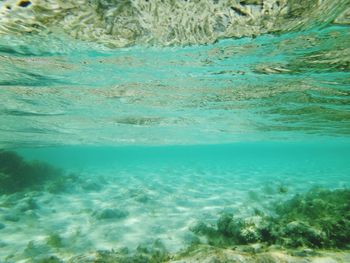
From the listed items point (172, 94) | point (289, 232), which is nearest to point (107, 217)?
point (172, 94)

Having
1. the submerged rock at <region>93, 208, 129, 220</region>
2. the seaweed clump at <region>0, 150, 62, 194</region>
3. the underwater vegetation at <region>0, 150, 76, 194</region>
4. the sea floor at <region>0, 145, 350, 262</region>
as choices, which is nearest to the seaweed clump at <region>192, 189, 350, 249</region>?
the sea floor at <region>0, 145, 350, 262</region>

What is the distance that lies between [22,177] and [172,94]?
15.6 meters

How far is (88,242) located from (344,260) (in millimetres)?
8545

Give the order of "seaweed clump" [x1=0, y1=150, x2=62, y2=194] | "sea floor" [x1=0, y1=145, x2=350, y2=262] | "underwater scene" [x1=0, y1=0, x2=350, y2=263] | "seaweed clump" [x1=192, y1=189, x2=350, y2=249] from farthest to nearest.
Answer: "seaweed clump" [x1=0, y1=150, x2=62, y2=194] < "sea floor" [x1=0, y1=145, x2=350, y2=262] < "underwater scene" [x1=0, y1=0, x2=350, y2=263] < "seaweed clump" [x1=192, y1=189, x2=350, y2=249]

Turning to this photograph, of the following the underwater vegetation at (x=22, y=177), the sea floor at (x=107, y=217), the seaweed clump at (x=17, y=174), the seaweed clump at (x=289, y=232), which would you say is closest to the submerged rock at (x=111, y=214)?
the sea floor at (x=107, y=217)

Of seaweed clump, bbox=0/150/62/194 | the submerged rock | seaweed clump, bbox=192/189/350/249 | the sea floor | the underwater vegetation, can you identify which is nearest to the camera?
seaweed clump, bbox=192/189/350/249

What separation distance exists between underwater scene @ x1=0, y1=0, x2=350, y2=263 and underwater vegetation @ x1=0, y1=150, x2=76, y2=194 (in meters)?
0.37

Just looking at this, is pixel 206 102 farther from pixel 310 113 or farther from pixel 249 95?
pixel 310 113

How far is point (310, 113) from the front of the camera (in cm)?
1791

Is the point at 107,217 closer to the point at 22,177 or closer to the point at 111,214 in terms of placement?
the point at 111,214

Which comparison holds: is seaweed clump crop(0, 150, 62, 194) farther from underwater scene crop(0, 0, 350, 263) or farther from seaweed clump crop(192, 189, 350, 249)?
seaweed clump crop(192, 189, 350, 249)

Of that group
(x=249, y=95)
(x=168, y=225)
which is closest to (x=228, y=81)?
(x=249, y=95)

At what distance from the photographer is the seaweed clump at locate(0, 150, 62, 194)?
19.4m

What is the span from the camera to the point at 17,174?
21016 mm
